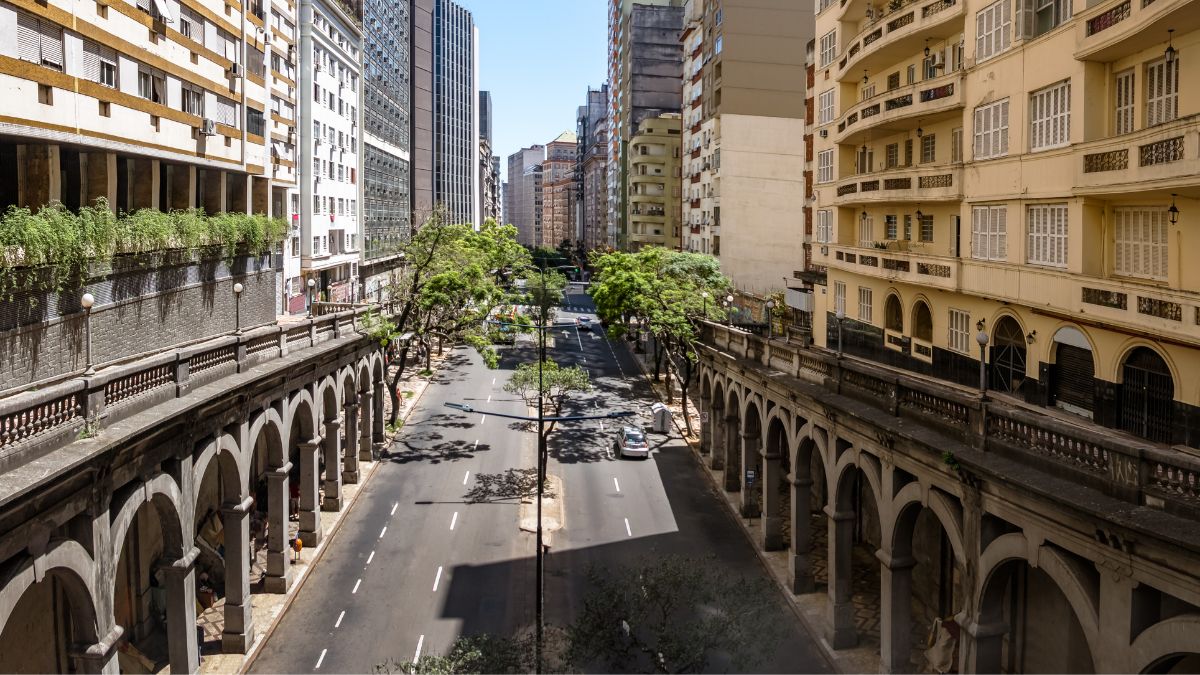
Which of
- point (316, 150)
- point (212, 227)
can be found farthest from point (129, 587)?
point (316, 150)

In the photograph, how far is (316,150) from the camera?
73688 mm

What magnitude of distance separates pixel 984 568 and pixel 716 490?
1033 inches

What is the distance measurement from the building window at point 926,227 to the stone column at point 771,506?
10.2 meters

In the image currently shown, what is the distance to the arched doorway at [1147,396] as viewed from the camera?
73.0ft

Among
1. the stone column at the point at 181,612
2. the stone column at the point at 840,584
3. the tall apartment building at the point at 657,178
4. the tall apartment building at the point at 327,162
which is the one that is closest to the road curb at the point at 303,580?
the stone column at the point at 181,612

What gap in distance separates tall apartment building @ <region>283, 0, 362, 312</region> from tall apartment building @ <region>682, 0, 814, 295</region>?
32674 millimetres

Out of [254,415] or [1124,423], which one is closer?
[1124,423]

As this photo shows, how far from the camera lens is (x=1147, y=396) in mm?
22938

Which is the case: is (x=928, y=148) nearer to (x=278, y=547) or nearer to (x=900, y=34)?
(x=900, y=34)

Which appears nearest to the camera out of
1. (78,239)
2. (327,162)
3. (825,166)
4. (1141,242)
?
(1141,242)

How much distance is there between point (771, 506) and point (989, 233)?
13645 mm

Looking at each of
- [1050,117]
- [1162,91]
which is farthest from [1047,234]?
[1162,91]

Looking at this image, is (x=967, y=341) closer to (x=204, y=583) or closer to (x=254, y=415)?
(x=254, y=415)

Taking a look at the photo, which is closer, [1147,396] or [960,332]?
[1147,396]
